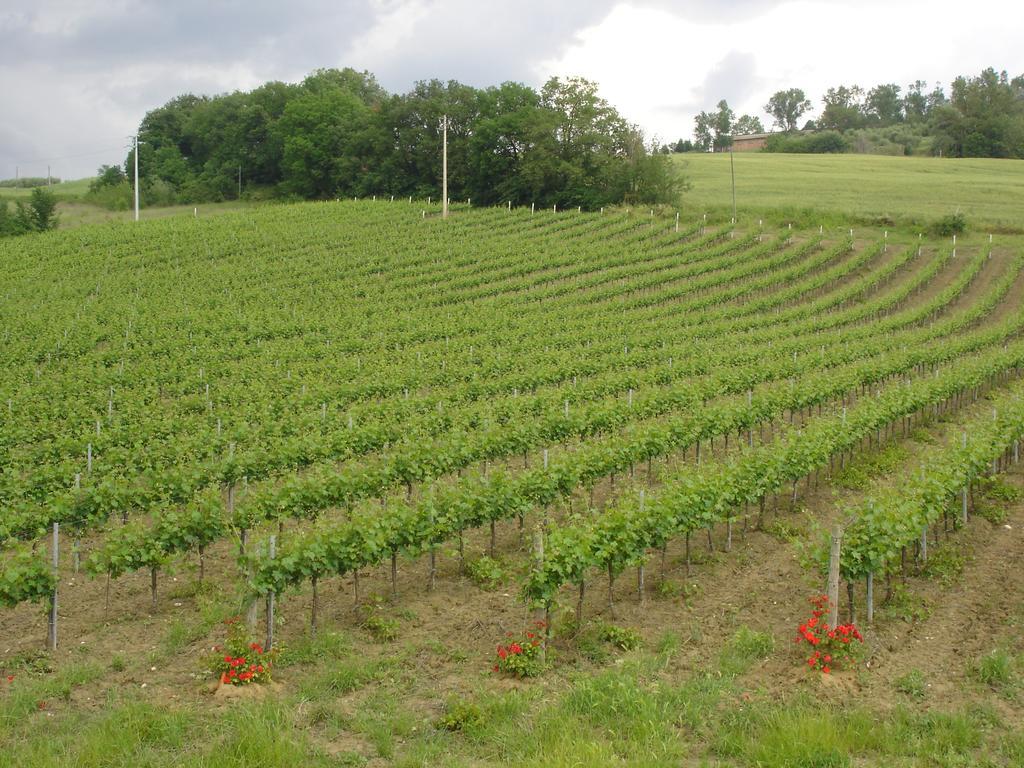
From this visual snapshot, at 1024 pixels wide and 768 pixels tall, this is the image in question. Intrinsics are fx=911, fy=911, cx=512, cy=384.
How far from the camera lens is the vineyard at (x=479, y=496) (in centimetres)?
1065

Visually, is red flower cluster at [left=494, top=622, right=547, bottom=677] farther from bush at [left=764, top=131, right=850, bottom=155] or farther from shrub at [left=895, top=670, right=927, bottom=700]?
bush at [left=764, top=131, right=850, bottom=155]

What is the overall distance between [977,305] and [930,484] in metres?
30.4

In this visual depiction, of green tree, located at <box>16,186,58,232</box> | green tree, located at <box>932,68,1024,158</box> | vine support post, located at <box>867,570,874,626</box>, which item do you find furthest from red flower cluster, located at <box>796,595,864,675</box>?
green tree, located at <box>932,68,1024,158</box>

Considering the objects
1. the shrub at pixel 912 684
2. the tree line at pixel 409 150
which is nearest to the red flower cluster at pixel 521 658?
the shrub at pixel 912 684

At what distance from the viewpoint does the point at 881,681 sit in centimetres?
1011

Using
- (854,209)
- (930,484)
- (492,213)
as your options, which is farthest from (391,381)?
(854,209)

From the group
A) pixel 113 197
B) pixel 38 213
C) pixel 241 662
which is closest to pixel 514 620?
pixel 241 662

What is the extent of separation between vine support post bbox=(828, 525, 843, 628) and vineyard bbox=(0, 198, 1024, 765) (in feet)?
1.01

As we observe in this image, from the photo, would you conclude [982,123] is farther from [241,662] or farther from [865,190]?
[241,662]

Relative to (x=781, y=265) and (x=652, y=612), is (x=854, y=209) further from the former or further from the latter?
(x=652, y=612)

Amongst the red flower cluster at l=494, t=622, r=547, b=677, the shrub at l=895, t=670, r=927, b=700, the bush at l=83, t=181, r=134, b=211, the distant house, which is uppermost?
the distant house

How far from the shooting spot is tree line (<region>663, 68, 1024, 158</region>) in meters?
104

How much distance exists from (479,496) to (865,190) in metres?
68.4

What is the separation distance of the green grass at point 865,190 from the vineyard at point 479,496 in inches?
843
